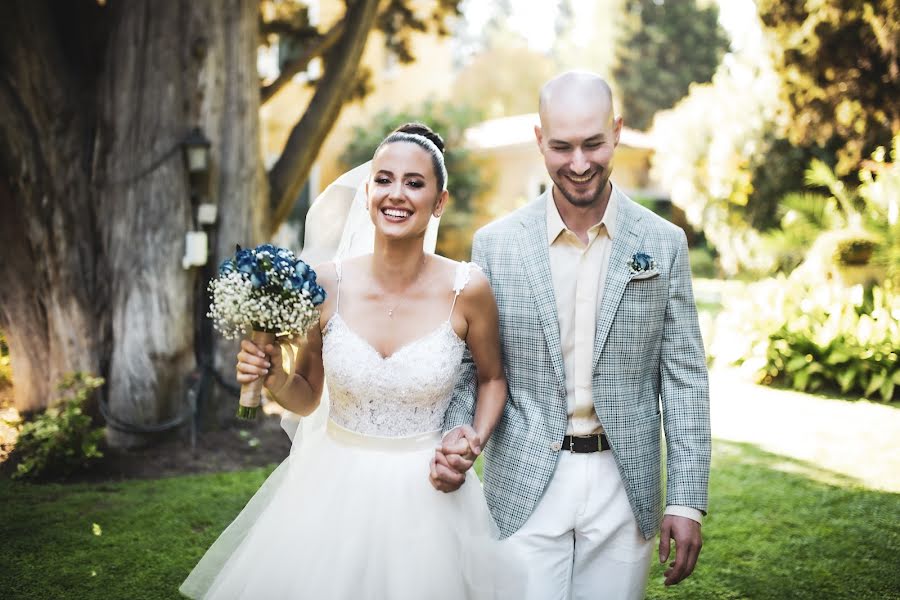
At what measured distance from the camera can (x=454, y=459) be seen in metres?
2.76

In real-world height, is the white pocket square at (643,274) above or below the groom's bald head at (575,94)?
below

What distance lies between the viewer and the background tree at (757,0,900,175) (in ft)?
39.9

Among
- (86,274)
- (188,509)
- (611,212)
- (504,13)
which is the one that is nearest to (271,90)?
(86,274)

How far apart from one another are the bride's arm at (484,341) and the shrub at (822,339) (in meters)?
7.71

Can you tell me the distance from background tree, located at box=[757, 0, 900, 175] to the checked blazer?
35.7 ft

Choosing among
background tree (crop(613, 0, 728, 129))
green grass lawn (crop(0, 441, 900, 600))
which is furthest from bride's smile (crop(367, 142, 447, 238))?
background tree (crop(613, 0, 728, 129))

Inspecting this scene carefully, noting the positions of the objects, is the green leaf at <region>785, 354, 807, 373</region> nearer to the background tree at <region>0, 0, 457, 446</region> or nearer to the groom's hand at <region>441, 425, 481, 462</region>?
the background tree at <region>0, 0, 457, 446</region>

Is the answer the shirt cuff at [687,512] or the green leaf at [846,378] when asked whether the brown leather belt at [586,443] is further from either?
the green leaf at [846,378]

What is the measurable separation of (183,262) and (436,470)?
502 cm

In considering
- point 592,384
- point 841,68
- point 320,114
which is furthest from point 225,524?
point 841,68

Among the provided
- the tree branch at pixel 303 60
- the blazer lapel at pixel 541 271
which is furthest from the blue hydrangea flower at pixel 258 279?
the tree branch at pixel 303 60

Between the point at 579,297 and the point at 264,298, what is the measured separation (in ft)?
3.80

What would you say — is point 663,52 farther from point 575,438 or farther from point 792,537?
point 575,438

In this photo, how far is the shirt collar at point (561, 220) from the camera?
10.1 feet
